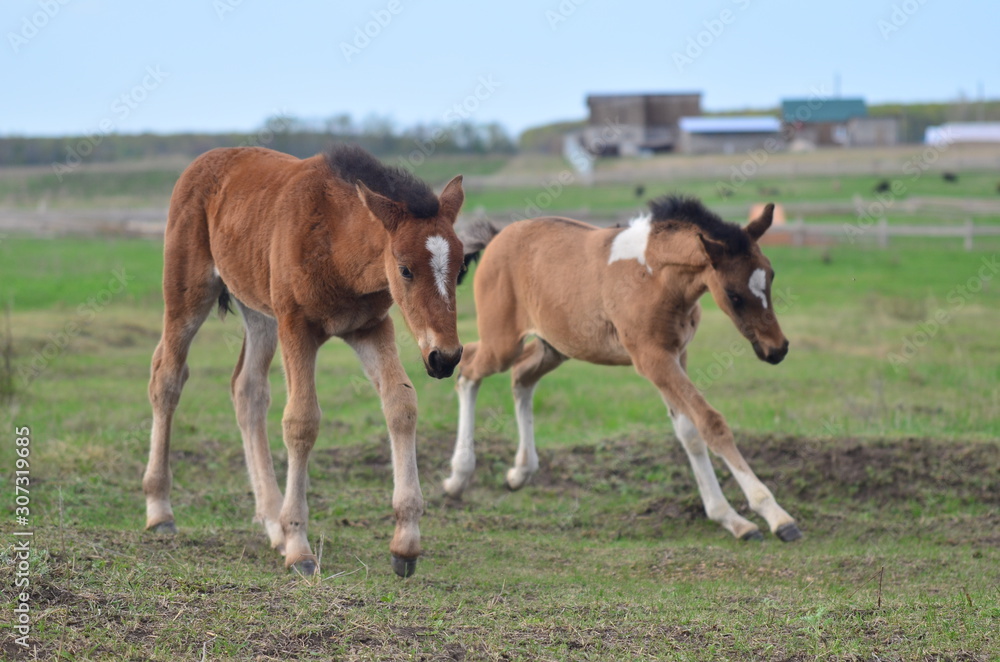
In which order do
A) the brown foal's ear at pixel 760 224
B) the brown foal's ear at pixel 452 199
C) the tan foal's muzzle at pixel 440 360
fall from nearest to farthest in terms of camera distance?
1. the tan foal's muzzle at pixel 440 360
2. the brown foal's ear at pixel 452 199
3. the brown foal's ear at pixel 760 224

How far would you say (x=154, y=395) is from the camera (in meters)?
6.84

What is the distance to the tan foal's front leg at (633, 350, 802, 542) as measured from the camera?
22.9ft

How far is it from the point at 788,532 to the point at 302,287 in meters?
3.64

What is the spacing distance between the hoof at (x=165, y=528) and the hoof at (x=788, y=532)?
394cm

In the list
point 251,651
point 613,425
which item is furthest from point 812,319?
point 251,651

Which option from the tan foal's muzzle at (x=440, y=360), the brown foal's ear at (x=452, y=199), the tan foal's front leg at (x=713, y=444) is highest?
the brown foal's ear at (x=452, y=199)

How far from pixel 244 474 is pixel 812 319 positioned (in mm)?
12275

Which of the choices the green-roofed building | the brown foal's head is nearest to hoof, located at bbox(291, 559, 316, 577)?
the brown foal's head

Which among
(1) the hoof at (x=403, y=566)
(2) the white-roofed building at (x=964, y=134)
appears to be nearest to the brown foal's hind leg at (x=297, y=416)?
(1) the hoof at (x=403, y=566)

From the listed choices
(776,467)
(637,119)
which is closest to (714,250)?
(776,467)

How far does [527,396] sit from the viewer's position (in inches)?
340

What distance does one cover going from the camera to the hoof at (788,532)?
694 cm

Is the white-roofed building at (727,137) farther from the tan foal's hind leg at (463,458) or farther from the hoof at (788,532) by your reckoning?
the hoof at (788,532)

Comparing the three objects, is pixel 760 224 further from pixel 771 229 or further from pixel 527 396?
pixel 771 229
